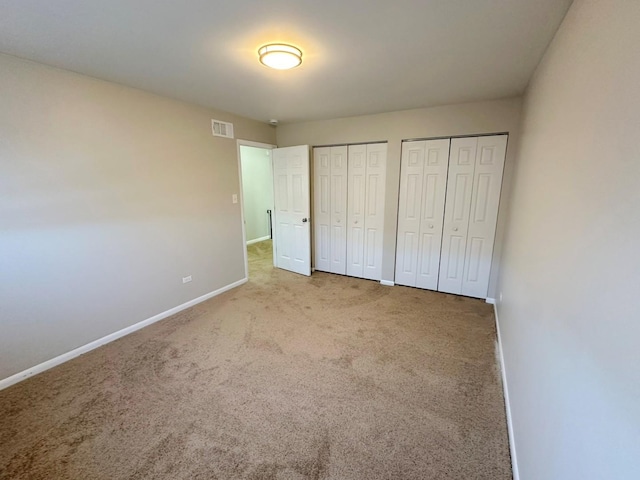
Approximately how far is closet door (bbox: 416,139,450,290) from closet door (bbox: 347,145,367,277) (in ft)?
2.82

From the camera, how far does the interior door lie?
4195mm

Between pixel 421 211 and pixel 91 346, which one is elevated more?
pixel 421 211

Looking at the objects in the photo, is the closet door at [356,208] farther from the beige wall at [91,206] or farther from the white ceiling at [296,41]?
the beige wall at [91,206]

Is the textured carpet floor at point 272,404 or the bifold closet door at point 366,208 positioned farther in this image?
the bifold closet door at point 366,208

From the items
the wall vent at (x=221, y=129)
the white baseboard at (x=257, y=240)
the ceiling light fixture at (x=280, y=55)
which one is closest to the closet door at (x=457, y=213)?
the ceiling light fixture at (x=280, y=55)

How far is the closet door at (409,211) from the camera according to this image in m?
3.60

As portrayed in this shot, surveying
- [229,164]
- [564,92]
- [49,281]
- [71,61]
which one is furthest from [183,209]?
[564,92]

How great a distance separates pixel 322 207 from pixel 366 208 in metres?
0.76

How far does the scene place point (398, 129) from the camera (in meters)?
3.61

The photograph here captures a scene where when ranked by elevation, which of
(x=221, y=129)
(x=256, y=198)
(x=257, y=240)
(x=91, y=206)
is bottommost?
(x=257, y=240)

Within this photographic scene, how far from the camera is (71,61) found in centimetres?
207

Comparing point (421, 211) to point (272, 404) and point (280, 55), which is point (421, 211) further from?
point (272, 404)

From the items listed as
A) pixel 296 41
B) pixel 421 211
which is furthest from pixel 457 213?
pixel 296 41

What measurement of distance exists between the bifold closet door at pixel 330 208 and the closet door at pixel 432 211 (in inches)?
45.9
